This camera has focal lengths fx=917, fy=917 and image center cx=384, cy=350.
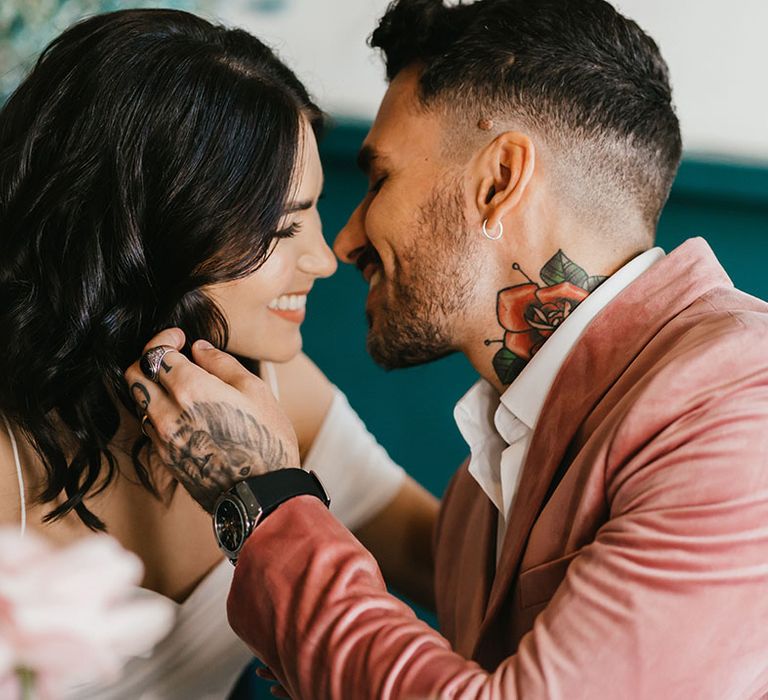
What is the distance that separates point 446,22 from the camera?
3.76 feet

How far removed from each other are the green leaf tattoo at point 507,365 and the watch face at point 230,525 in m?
0.39

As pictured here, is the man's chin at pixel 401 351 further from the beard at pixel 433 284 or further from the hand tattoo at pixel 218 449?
the hand tattoo at pixel 218 449

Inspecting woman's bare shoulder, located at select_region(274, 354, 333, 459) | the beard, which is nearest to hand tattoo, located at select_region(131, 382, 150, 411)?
the beard

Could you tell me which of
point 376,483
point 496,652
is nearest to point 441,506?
point 376,483

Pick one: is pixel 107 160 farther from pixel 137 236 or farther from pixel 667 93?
pixel 667 93

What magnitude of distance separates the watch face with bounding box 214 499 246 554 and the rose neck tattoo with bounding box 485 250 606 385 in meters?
0.40

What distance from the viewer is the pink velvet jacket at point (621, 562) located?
0.74 m

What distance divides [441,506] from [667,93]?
64 cm

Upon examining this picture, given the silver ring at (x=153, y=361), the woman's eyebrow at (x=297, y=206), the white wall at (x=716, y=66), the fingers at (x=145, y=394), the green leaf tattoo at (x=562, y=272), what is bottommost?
the fingers at (x=145, y=394)

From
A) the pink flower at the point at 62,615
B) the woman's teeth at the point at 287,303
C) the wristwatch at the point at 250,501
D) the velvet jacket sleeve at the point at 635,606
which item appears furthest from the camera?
the woman's teeth at the point at 287,303

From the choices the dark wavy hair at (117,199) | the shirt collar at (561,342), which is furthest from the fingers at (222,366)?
the shirt collar at (561,342)

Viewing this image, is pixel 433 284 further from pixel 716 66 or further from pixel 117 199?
pixel 716 66

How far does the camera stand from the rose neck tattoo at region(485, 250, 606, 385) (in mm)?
1044

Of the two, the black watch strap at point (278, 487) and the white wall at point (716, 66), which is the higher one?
the white wall at point (716, 66)
